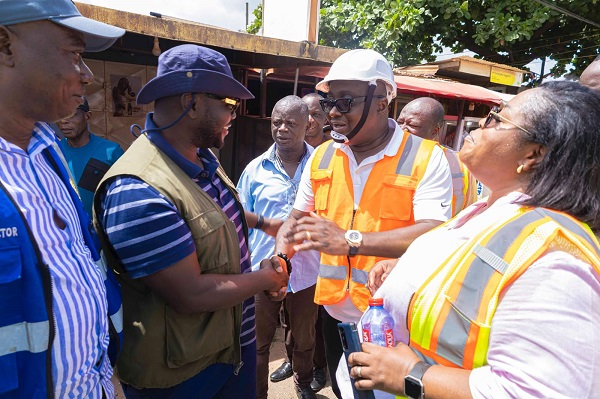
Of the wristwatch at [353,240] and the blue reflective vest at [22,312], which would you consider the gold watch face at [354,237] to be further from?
the blue reflective vest at [22,312]

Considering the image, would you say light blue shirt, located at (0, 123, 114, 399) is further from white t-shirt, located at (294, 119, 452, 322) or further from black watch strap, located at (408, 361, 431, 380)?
white t-shirt, located at (294, 119, 452, 322)

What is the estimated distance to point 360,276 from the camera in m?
2.23

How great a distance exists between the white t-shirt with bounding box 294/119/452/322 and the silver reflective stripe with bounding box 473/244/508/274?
97 centimetres

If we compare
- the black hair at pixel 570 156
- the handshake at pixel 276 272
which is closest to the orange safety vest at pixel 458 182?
the handshake at pixel 276 272

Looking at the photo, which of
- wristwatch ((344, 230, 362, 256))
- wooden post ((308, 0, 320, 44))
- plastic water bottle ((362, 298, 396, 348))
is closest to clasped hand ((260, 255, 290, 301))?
wristwatch ((344, 230, 362, 256))

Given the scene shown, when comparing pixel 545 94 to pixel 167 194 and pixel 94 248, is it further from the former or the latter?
pixel 94 248

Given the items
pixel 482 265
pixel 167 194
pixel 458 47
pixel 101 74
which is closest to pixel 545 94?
pixel 482 265

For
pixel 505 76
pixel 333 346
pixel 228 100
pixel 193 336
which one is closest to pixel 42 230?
pixel 193 336

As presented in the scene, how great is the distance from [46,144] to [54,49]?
0.29m

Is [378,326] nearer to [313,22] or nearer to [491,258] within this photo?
[491,258]

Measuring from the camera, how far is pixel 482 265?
1.13 meters

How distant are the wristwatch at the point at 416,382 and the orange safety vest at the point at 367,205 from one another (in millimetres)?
987

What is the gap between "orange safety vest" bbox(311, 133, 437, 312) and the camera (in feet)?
7.20

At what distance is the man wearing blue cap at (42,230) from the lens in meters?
1.05
